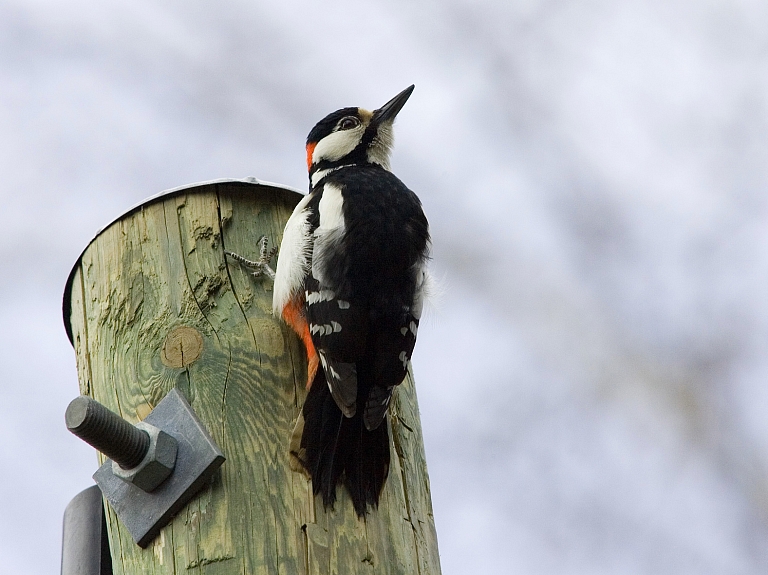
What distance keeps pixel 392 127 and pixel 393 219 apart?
3.72 feet

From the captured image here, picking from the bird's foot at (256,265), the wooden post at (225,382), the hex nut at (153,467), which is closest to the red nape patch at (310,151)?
the wooden post at (225,382)

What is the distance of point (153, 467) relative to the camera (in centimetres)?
216

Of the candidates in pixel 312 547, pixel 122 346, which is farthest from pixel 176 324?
pixel 312 547

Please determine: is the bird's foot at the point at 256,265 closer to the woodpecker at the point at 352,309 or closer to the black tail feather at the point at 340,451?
the woodpecker at the point at 352,309

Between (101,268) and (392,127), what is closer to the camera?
(101,268)

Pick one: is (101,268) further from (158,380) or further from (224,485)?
(224,485)

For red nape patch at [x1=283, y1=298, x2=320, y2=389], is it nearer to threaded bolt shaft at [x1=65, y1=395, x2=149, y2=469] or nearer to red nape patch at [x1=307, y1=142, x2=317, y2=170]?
threaded bolt shaft at [x1=65, y1=395, x2=149, y2=469]

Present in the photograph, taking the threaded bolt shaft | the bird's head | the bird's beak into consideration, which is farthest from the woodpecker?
the bird's beak

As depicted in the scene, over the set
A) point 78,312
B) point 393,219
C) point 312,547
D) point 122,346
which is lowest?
point 312,547

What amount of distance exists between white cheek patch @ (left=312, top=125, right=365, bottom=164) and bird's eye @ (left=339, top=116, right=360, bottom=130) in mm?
16

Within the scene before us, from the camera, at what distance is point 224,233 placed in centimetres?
269

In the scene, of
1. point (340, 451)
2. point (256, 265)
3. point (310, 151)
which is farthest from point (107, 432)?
point (310, 151)

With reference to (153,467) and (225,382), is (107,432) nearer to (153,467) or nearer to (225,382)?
(153,467)

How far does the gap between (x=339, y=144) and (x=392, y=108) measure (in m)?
0.30
